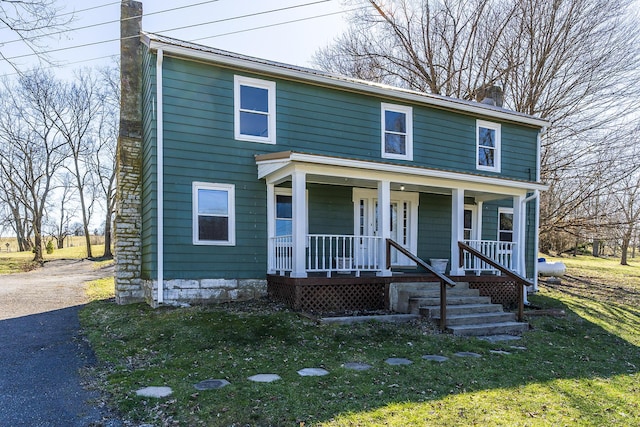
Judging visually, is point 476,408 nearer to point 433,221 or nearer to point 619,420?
point 619,420

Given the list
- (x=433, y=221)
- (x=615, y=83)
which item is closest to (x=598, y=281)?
(x=615, y=83)

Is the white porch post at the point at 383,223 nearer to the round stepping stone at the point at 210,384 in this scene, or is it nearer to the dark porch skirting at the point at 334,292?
A: the dark porch skirting at the point at 334,292

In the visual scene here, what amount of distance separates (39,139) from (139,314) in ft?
84.3

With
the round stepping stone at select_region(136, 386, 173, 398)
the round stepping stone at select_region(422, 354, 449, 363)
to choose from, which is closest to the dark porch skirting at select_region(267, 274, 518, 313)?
the round stepping stone at select_region(422, 354, 449, 363)

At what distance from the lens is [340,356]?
18.9 ft

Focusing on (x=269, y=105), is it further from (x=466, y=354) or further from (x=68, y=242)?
(x=68, y=242)

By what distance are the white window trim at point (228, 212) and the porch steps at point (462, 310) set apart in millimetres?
3765

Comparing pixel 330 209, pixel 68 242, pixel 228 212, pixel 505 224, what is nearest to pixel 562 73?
pixel 505 224

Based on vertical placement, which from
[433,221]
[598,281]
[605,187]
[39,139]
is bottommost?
[598,281]

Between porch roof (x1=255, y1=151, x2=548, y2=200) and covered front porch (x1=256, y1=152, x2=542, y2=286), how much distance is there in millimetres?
21

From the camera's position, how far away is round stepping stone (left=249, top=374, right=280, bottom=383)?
4.75 meters

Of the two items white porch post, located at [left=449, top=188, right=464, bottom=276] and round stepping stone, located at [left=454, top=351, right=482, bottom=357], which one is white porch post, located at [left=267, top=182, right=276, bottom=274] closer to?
white porch post, located at [left=449, top=188, right=464, bottom=276]

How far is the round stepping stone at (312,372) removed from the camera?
16.3ft

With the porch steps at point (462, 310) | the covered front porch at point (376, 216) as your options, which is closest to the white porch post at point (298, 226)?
the covered front porch at point (376, 216)
